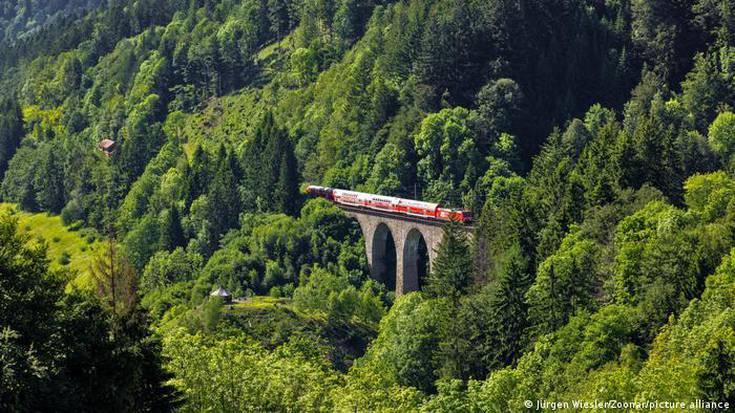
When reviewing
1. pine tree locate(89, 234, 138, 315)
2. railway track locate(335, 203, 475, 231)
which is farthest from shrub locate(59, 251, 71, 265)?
pine tree locate(89, 234, 138, 315)

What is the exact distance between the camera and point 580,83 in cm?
14200

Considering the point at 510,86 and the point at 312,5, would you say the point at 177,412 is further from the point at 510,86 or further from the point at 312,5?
the point at 312,5

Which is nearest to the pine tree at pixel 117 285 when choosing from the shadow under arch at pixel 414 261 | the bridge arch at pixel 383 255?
the shadow under arch at pixel 414 261

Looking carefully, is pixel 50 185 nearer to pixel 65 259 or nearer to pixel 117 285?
pixel 65 259

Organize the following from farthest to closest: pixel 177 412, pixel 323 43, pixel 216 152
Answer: pixel 323 43, pixel 216 152, pixel 177 412

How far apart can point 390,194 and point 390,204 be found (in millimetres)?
6206

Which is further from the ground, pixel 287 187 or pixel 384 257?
pixel 287 187

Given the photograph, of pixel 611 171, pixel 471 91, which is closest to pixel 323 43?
pixel 471 91

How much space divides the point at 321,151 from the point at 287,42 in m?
43.0

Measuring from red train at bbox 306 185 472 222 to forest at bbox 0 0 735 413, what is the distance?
2.07 meters

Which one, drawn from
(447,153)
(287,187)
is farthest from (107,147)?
(447,153)

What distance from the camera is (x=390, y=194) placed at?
443 feet

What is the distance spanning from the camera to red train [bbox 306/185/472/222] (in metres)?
118

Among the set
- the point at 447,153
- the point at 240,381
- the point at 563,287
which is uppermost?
the point at 447,153
